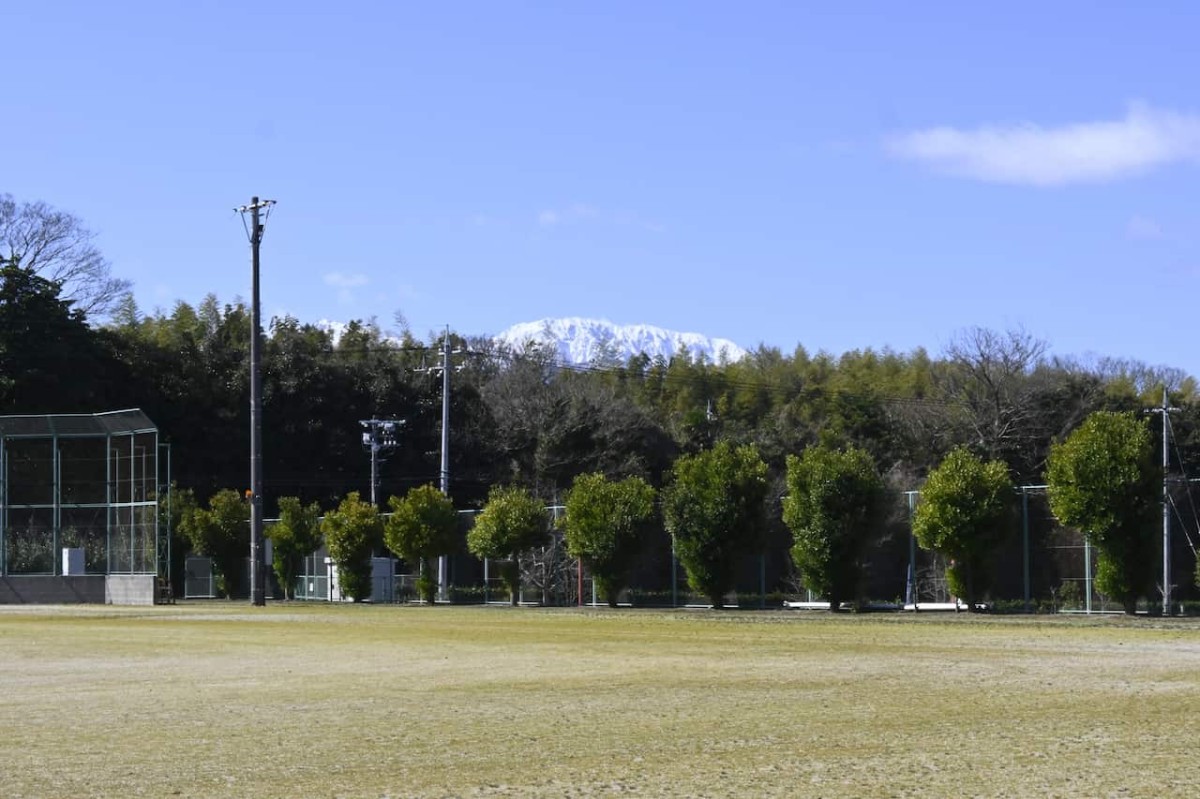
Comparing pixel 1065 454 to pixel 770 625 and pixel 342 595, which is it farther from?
pixel 342 595

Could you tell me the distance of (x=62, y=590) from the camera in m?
53.4

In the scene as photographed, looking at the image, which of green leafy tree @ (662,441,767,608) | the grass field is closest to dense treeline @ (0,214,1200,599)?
green leafy tree @ (662,441,767,608)

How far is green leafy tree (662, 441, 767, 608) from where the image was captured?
42844 mm

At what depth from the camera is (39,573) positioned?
5381cm

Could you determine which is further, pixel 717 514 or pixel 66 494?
pixel 66 494

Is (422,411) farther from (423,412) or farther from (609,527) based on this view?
(609,527)

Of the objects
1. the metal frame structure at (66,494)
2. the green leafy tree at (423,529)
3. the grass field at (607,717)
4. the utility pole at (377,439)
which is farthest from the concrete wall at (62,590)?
the grass field at (607,717)

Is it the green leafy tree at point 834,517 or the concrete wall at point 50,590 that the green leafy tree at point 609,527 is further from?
the concrete wall at point 50,590

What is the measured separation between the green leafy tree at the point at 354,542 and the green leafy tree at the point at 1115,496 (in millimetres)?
26207

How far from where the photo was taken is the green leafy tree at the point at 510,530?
49.2 m

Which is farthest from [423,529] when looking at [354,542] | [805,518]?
[805,518]

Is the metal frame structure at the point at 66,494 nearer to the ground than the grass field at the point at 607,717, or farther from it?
farther from it

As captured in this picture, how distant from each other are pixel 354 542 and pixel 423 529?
13.6ft

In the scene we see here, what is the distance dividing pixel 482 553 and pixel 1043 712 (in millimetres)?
37035
